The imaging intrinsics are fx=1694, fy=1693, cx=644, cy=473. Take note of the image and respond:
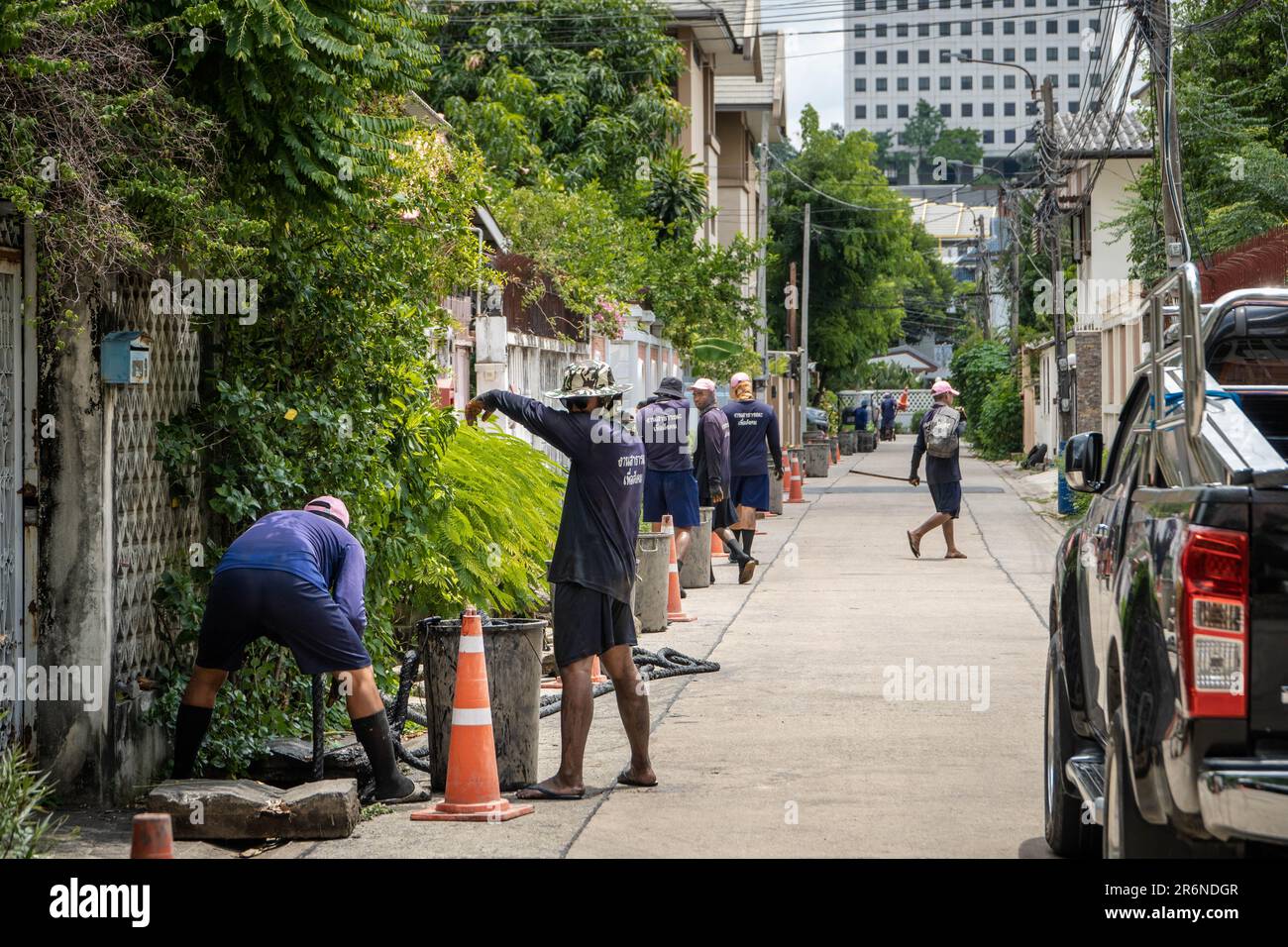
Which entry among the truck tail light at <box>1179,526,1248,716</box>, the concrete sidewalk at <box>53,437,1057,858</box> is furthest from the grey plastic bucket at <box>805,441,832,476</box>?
the truck tail light at <box>1179,526,1248,716</box>

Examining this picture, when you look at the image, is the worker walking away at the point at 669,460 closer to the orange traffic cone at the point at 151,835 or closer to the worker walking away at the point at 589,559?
the worker walking away at the point at 589,559

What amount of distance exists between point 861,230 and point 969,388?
681cm

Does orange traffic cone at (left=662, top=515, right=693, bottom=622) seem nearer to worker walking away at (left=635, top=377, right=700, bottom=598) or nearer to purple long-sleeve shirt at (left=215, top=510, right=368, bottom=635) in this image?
worker walking away at (left=635, top=377, right=700, bottom=598)

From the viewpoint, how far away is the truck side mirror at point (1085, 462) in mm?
6723

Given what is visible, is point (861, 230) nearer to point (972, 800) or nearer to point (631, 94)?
point (631, 94)

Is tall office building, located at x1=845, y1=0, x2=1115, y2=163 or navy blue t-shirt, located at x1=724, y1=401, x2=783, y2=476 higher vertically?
tall office building, located at x1=845, y1=0, x2=1115, y2=163

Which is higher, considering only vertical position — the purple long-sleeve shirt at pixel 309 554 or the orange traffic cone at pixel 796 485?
the purple long-sleeve shirt at pixel 309 554

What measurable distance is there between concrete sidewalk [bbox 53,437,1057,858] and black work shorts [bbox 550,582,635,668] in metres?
0.69

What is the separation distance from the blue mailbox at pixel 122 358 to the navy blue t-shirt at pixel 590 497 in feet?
5.14

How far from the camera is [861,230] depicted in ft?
188

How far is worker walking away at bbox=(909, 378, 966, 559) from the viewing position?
19.2 metres

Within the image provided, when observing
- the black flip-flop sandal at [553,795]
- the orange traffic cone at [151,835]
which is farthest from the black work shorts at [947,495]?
the orange traffic cone at [151,835]

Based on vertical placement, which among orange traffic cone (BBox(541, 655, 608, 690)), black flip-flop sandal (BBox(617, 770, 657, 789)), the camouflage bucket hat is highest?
the camouflage bucket hat
